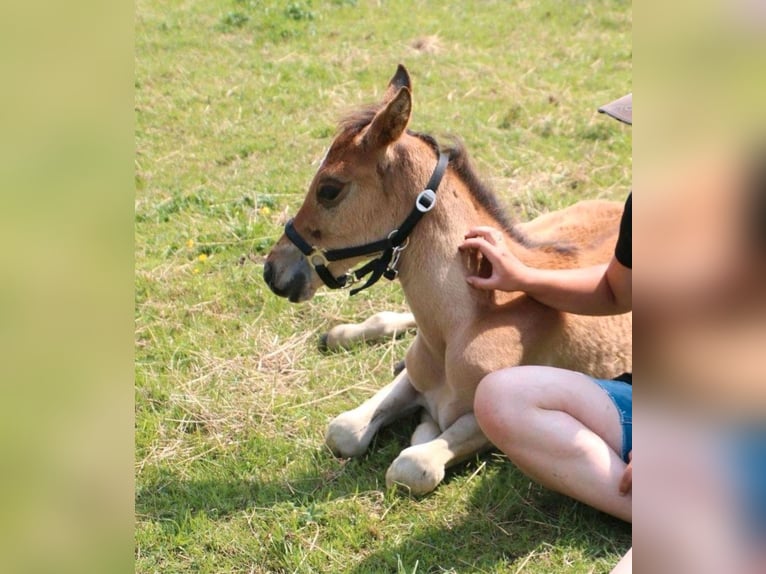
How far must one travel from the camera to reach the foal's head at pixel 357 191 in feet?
12.3

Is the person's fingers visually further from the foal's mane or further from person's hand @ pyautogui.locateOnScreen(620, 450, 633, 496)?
person's hand @ pyautogui.locateOnScreen(620, 450, 633, 496)

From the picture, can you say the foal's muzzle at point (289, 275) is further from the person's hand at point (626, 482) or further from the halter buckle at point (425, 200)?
the person's hand at point (626, 482)

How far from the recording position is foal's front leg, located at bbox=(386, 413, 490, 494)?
3793mm

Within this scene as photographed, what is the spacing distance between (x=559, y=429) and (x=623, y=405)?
1.00 feet

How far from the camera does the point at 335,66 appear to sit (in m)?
9.23

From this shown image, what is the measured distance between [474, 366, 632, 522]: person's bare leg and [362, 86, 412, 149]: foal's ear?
1069mm

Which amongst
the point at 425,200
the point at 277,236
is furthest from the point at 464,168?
the point at 277,236

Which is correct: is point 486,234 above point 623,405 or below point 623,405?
above

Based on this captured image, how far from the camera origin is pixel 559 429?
3.43m

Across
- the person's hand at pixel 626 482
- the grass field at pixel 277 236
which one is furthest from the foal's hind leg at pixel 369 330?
the person's hand at pixel 626 482

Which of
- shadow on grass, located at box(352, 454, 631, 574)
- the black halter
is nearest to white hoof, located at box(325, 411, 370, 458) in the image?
shadow on grass, located at box(352, 454, 631, 574)

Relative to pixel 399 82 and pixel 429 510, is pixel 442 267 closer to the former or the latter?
pixel 399 82
